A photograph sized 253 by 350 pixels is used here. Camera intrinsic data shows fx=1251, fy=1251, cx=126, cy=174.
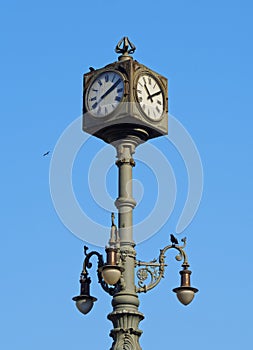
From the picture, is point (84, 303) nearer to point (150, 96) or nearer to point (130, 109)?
point (130, 109)

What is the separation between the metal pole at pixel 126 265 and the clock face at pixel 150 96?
867mm

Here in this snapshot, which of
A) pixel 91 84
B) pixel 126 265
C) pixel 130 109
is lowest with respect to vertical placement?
pixel 126 265

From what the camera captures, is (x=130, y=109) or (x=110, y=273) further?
(x=130, y=109)

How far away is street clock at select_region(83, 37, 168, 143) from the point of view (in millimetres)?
34281

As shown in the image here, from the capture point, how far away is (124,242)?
33.7 meters

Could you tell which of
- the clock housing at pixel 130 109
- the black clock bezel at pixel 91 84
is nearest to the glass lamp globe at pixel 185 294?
the clock housing at pixel 130 109

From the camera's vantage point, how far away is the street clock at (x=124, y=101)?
34.3 m

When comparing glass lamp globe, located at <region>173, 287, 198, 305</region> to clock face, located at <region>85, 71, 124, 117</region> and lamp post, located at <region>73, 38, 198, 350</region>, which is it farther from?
clock face, located at <region>85, 71, 124, 117</region>

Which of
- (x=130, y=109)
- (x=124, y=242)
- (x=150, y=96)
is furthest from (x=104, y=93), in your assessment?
(x=124, y=242)

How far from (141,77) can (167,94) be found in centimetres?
114

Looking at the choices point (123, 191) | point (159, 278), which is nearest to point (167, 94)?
point (123, 191)

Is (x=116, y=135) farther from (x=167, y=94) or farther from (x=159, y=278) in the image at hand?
(x=159, y=278)

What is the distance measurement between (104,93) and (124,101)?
2.88ft

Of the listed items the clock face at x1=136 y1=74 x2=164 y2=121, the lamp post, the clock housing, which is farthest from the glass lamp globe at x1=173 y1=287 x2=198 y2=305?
the clock face at x1=136 y1=74 x2=164 y2=121
